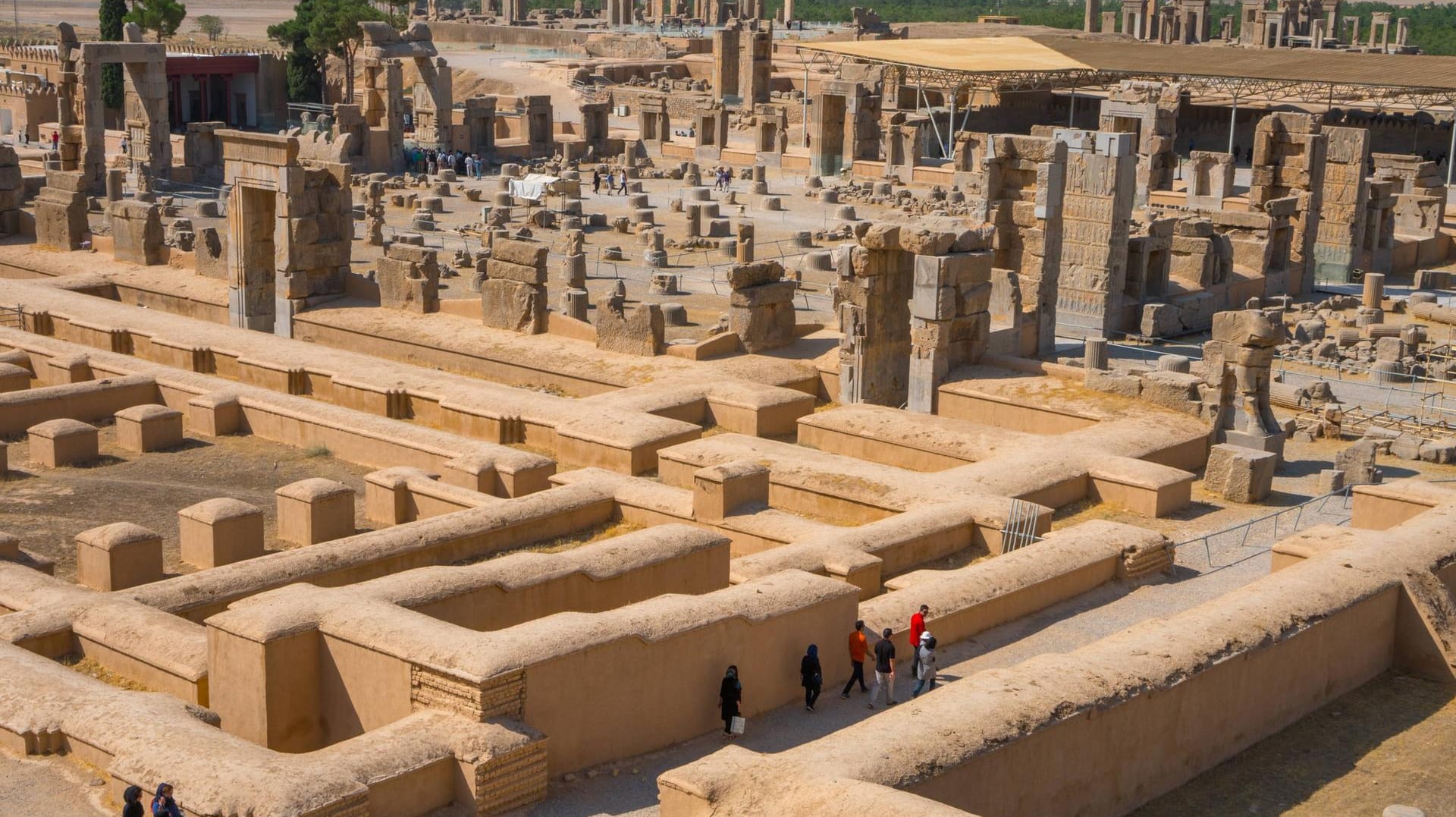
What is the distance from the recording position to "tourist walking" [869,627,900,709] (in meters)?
14.3

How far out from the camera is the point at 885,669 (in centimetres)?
1435

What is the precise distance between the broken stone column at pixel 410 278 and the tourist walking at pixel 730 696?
51.8 ft

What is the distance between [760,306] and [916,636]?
39.5 feet

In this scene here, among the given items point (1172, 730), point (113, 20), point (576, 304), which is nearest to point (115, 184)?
point (576, 304)

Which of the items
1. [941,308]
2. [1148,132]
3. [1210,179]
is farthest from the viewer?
[1148,132]

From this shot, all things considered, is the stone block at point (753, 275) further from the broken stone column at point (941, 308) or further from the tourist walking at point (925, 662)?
the tourist walking at point (925, 662)

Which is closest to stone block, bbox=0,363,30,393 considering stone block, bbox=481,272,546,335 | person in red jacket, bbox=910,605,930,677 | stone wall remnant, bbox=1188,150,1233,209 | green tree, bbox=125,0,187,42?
stone block, bbox=481,272,546,335

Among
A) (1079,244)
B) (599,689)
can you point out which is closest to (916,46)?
(1079,244)

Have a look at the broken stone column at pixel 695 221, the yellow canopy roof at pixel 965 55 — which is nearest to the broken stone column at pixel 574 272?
the broken stone column at pixel 695 221

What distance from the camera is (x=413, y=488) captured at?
63.6 ft

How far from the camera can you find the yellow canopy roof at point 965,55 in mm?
50594

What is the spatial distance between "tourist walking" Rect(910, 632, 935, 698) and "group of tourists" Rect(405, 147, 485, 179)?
119 ft

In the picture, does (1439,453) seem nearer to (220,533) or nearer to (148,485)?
(220,533)

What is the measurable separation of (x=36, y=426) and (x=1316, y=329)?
19.5 meters
